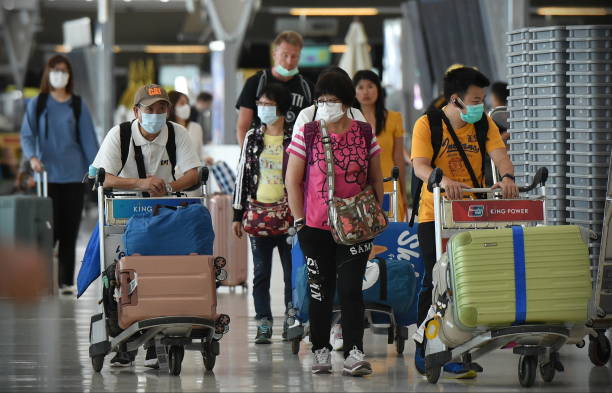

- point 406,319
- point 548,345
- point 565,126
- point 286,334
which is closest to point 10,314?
point 286,334

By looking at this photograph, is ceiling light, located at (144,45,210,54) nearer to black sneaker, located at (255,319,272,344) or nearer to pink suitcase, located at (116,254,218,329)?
black sneaker, located at (255,319,272,344)

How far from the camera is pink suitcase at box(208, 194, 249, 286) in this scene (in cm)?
1120

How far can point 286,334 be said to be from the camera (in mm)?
7586

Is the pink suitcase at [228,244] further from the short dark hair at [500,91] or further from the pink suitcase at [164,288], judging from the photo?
the pink suitcase at [164,288]

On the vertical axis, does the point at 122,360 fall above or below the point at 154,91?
below

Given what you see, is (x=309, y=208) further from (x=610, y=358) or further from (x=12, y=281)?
(x=12, y=281)

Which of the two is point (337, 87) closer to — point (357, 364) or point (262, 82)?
point (357, 364)

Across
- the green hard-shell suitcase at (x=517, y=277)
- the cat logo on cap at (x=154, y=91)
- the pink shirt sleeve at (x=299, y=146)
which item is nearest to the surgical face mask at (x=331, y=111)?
the pink shirt sleeve at (x=299, y=146)

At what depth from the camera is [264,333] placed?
7.82 meters

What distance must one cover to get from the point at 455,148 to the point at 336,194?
66cm

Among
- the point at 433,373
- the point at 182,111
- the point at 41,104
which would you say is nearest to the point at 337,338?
the point at 433,373

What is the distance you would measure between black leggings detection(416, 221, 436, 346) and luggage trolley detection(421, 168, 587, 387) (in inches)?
5.5

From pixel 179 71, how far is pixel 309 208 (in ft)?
117

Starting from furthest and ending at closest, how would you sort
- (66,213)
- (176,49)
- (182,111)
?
(176,49) < (66,213) < (182,111)
